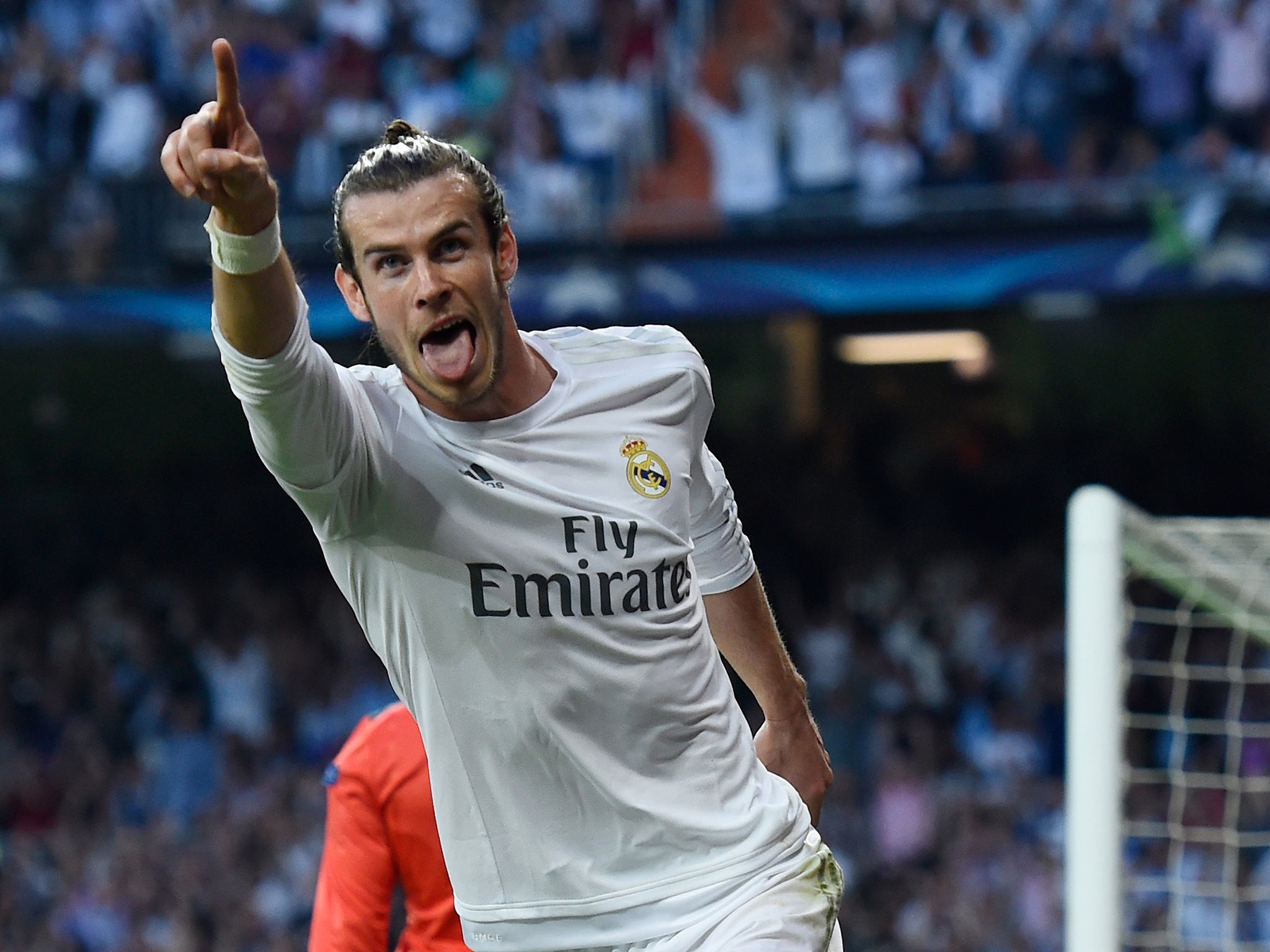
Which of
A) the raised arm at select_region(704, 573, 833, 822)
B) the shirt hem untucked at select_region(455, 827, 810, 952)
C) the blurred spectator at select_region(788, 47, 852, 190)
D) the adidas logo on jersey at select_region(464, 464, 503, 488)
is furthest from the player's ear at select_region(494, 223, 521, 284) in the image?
the blurred spectator at select_region(788, 47, 852, 190)

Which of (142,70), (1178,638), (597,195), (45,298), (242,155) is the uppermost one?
(142,70)

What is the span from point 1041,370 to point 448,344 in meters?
11.5

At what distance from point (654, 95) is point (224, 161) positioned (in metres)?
8.81

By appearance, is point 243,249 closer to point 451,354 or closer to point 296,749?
point 451,354

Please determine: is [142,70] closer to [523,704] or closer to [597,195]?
[597,195]

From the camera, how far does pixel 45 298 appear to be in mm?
11172

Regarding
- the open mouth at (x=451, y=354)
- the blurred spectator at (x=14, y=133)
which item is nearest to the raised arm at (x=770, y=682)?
the open mouth at (x=451, y=354)

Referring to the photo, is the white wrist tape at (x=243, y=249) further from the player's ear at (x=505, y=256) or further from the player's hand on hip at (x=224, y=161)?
the player's ear at (x=505, y=256)

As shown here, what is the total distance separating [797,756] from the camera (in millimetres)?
2977

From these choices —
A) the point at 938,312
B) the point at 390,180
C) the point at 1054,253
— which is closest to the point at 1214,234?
the point at 1054,253

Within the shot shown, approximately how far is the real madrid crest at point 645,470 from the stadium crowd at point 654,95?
7743 millimetres

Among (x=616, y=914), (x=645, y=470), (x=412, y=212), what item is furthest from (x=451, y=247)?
(x=616, y=914)

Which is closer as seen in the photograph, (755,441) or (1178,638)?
(1178,638)

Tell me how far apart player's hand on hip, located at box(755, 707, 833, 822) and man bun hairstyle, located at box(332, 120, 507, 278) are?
3.19ft
